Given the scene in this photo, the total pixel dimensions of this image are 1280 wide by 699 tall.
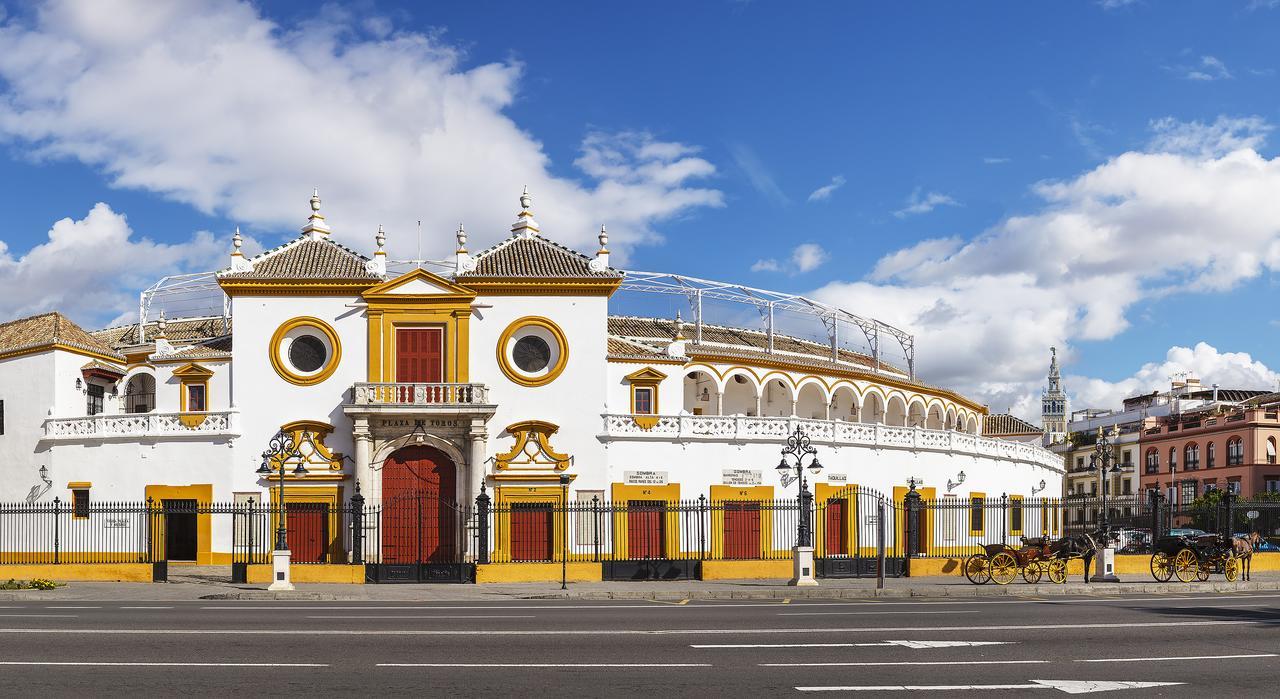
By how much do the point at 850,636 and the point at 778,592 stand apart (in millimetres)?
9522

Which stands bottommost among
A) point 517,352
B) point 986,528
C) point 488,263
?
point 986,528

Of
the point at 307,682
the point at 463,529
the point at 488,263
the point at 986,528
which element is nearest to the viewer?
the point at 307,682

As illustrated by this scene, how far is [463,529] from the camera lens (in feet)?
121

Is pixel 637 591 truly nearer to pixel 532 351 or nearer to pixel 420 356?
pixel 532 351

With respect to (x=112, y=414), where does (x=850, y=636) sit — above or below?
below

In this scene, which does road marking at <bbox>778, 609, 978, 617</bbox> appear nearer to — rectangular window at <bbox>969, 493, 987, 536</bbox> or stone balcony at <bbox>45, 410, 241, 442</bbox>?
stone balcony at <bbox>45, 410, 241, 442</bbox>

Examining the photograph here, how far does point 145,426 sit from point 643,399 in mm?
16860

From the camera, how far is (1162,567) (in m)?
28.7

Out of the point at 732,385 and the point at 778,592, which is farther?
the point at 732,385

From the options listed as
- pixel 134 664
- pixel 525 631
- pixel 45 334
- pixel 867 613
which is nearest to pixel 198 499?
pixel 45 334

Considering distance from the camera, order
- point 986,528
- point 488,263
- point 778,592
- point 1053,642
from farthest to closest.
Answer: point 986,528
point 488,263
point 778,592
point 1053,642

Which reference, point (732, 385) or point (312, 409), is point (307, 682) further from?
point (732, 385)

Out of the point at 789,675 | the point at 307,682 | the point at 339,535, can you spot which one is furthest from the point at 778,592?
the point at 339,535

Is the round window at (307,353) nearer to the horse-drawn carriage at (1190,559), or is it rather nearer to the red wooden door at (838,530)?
the red wooden door at (838,530)
